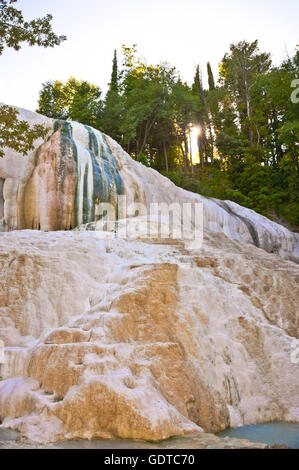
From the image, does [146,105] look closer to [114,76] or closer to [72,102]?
[72,102]

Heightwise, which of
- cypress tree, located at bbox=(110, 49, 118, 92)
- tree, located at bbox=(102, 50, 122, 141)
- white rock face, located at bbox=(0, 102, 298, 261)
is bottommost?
white rock face, located at bbox=(0, 102, 298, 261)

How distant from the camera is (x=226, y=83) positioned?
29656mm

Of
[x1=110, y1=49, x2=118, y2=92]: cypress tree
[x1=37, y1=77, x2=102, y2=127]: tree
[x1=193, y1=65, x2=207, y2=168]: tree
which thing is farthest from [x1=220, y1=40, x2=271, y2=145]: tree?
[x1=37, y1=77, x2=102, y2=127]: tree

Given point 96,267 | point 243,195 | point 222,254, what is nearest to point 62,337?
point 96,267

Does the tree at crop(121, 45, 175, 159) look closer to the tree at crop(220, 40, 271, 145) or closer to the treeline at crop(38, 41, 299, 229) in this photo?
the treeline at crop(38, 41, 299, 229)

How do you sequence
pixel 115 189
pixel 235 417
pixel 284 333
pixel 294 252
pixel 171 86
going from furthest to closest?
pixel 171 86 → pixel 294 252 → pixel 115 189 → pixel 284 333 → pixel 235 417

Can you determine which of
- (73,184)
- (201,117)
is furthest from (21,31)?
(201,117)

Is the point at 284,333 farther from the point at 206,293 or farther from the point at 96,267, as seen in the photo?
the point at 96,267

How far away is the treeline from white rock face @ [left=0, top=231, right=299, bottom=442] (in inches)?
532

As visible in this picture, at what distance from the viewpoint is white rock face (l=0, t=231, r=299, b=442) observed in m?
3.58

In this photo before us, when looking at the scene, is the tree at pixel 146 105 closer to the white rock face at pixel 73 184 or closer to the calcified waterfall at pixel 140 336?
the white rock face at pixel 73 184

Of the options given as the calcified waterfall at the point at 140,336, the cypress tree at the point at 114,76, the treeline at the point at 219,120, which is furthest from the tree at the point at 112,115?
the calcified waterfall at the point at 140,336

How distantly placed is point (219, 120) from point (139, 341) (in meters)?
25.4

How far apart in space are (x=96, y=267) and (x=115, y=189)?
4.99 m
